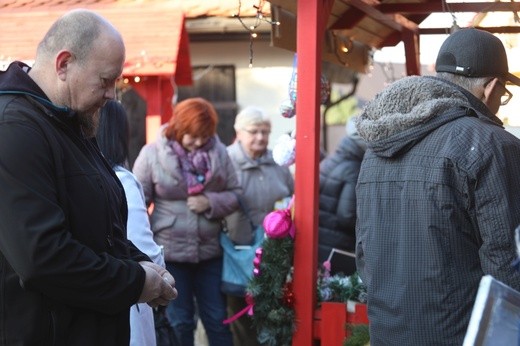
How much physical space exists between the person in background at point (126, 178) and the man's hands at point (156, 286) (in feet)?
3.40

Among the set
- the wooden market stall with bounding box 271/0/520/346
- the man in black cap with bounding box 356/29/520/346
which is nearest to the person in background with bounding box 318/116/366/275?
the wooden market stall with bounding box 271/0/520/346

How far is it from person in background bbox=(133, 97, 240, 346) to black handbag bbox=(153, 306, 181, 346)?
4.10 ft

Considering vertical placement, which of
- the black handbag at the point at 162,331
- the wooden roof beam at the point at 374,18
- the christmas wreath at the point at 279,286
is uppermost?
the wooden roof beam at the point at 374,18

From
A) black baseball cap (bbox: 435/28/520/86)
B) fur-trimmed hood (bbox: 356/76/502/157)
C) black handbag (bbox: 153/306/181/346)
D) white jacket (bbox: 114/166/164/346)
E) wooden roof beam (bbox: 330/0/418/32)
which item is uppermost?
wooden roof beam (bbox: 330/0/418/32)

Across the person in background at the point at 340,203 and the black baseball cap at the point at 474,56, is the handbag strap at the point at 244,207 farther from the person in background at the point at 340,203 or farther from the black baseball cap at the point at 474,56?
the black baseball cap at the point at 474,56

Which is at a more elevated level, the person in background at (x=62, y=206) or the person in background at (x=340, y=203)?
the person in background at (x=62, y=206)

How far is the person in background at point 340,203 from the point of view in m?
7.17

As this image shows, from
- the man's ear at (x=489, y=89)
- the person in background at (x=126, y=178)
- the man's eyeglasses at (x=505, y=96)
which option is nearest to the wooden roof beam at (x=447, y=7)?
the man's eyeglasses at (x=505, y=96)

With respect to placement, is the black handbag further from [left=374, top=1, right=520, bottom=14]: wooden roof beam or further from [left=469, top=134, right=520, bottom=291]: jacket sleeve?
[left=469, top=134, right=520, bottom=291]: jacket sleeve

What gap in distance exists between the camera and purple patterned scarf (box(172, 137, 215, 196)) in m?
6.94

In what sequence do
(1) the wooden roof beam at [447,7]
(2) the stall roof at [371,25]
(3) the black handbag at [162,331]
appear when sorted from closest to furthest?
(3) the black handbag at [162,331], (1) the wooden roof beam at [447,7], (2) the stall roof at [371,25]

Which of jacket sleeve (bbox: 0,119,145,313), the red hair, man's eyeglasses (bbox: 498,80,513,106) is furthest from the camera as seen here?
the red hair

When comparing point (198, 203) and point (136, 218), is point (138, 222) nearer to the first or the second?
point (136, 218)

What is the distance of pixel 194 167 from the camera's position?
7.00 metres
